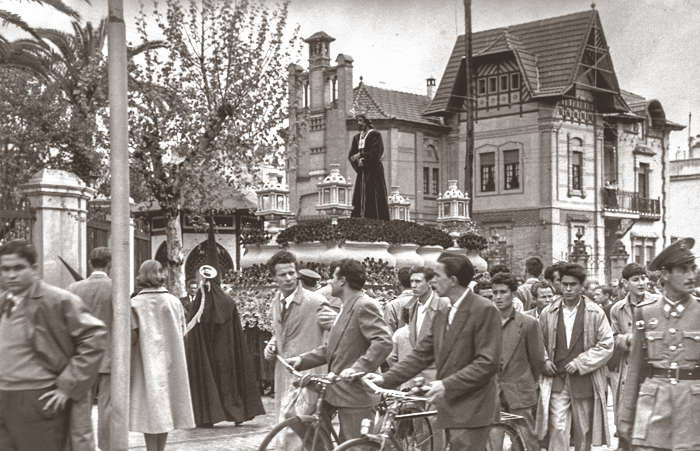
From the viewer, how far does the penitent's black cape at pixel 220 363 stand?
1180 centimetres

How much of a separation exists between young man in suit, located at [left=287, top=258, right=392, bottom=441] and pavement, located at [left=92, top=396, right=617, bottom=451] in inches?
120

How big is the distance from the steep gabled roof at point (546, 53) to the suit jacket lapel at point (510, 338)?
3451 centimetres

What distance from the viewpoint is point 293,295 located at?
8305 mm

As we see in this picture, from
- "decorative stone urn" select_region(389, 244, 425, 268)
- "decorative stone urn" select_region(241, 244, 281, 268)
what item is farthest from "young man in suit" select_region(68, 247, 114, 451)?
"decorative stone urn" select_region(241, 244, 281, 268)

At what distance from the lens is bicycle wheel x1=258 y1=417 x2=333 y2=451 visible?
6629 millimetres

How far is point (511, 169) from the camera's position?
44.2 meters

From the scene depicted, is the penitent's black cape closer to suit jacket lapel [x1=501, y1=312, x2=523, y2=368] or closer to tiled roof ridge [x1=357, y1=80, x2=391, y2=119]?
suit jacket lapel [x1=501, y1=312, x2=523, y2=368]

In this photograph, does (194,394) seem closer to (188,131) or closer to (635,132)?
(188,131)

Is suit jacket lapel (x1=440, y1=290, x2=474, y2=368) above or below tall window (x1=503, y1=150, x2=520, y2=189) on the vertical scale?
below

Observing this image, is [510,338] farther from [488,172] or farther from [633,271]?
[488,172]

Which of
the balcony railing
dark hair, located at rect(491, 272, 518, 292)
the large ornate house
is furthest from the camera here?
the balcony railing

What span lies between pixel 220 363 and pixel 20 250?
6.43m

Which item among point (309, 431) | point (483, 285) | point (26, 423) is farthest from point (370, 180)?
point (26, 423)

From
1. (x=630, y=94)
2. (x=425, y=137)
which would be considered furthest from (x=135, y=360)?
(x=630, y=94)
